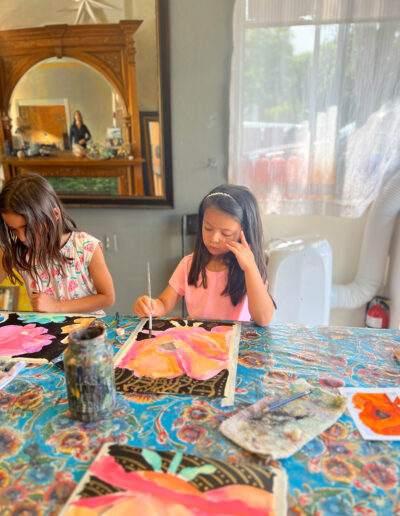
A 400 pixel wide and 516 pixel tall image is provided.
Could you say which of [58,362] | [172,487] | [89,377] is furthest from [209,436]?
[58,362]

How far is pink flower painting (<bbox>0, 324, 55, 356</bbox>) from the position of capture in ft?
3.29

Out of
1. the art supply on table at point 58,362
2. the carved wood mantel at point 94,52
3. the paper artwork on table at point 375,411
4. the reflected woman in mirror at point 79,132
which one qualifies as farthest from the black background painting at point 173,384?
the reflected woman in mirror at point 79,132

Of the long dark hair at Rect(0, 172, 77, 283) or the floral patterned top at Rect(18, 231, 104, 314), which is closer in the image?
the long dark hair at Rect(0, 172, 77, 283)

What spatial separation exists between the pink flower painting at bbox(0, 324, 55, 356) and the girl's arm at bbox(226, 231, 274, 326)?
56 cm

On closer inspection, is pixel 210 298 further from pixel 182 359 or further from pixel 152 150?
pixel 152 150

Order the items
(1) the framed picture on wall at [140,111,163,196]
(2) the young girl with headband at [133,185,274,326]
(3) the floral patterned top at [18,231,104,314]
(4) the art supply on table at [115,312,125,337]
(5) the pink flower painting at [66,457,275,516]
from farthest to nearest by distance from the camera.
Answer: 1. (1) the framed picture on wall at [140,111,163,196]
2. (3) the floral patterned top at [18,231,104,314]
3. (2) the young girl with headband at [133,185,274,326]
4. (4) the art supply on table at [115,312,125,337]
5. (5) the pink flower painting at [66,457,275,516]

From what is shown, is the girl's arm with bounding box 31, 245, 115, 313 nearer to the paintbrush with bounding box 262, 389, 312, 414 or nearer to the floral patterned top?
the floral patterned top

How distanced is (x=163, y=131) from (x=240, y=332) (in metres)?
1.43

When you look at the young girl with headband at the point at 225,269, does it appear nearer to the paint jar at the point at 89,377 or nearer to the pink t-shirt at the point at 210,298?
the pink t-shirt at the point at 210,298

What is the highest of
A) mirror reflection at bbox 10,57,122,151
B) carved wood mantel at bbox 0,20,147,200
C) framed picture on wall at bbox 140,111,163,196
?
carved wood mantel at bbox 0,20,147,200

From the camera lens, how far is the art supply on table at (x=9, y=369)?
0.87m

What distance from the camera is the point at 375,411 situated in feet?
2.51

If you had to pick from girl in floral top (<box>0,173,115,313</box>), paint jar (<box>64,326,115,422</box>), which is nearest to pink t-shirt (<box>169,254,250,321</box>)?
girl in floral top (<box>0,173,115,313</box>)

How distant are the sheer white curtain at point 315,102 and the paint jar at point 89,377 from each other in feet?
5.25
